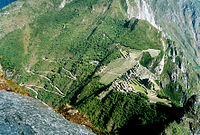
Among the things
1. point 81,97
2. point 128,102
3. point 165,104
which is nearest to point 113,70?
point 81,97

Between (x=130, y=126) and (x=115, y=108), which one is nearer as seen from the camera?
(x=130, y=126)

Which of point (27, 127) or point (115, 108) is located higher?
point (27, 127)

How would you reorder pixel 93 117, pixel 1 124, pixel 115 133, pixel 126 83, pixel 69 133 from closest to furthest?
1. pixel 1 124
2. pixel 69 133
3. pixel 115 133
4. pixel 93 117
5. pixel 126 83

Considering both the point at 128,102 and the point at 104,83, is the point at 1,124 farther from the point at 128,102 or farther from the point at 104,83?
the point at 104,83

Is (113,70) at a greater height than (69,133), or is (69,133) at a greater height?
(69,133)

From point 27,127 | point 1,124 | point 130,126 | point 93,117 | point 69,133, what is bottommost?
point 130,126

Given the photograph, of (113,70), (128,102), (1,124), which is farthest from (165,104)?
(1,124)

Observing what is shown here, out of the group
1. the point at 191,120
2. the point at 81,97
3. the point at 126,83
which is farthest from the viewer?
the point at 81,97

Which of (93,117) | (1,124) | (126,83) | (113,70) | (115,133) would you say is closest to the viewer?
(1,124)

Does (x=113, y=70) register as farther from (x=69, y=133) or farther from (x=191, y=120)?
(x=69, y=133)
